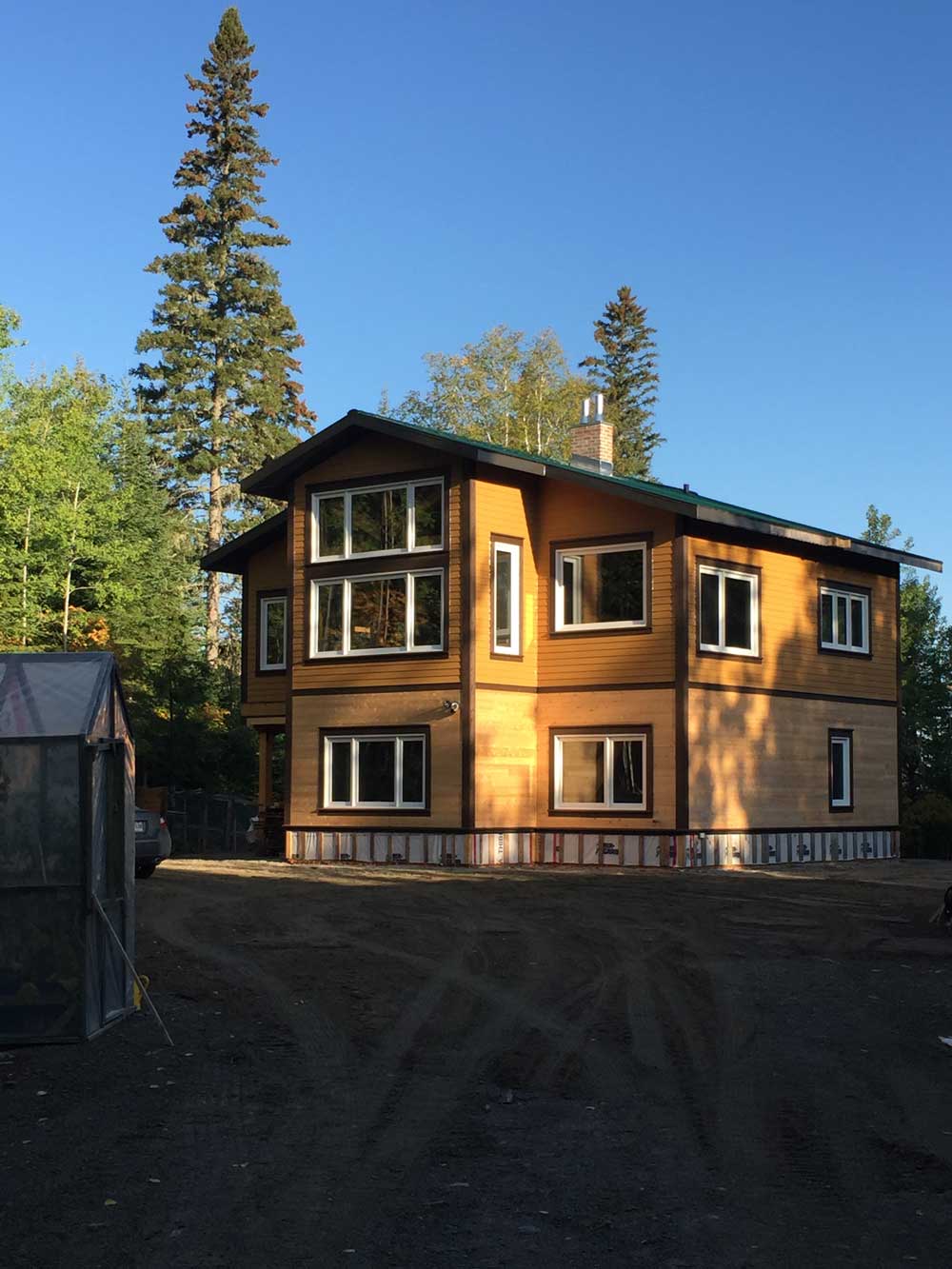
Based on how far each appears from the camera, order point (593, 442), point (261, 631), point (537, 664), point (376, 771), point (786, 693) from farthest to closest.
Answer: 1. point (261, 631)
2. point (593, 442)
3. point (786, 693)
4. point (537, 664)
5. point (376, 771)

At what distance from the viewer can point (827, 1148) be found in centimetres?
746

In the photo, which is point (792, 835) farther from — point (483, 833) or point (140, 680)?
point (140, 680)

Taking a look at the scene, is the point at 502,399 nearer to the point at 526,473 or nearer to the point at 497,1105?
the point at 526,473

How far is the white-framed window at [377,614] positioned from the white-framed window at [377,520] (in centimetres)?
56

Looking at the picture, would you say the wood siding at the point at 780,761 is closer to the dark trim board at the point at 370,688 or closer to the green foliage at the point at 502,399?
the dark trim board at the point at 370,688

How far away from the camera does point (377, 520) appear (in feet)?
96.2

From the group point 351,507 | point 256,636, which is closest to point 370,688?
point 351,507

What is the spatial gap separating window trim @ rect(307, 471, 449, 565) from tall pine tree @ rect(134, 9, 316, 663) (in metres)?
27.2

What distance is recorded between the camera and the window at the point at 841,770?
31.3m

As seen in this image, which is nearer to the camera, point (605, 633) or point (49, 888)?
point (49, 888)

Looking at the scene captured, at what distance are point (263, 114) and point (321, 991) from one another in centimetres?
5347

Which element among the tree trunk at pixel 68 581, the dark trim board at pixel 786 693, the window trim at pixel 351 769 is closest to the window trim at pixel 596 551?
the dark trim board at pixel 786 693

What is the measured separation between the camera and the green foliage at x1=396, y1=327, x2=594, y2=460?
60375 millimetres

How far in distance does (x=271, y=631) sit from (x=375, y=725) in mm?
6843
